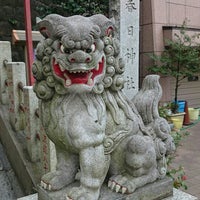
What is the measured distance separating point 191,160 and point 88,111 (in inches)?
174

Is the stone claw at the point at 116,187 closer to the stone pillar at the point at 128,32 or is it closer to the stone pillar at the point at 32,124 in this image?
the stone pillar at the point at 32,124

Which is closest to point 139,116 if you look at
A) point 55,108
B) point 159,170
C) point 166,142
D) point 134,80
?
point 166,142

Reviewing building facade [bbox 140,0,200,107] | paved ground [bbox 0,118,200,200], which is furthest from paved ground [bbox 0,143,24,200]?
building facade [bbox 140,0,200,107]

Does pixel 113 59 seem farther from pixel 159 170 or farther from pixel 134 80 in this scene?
pixel 134 80

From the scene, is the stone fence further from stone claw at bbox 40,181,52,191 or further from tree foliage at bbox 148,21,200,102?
tree foliage at bbox 148,21,200,102

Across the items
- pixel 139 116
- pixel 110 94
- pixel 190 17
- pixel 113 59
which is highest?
pixel 190 17

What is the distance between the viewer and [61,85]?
5.50 feet

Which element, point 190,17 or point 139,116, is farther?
point 190,17

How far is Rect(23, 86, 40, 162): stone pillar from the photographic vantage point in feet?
10.6

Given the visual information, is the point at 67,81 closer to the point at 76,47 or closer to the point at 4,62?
the point at 76,47

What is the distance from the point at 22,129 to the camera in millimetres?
3920

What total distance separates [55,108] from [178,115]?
268 inches

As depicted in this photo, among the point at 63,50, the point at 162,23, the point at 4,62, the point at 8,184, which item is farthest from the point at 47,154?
the point at 162,23

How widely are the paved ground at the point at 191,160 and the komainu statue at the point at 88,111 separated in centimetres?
249
